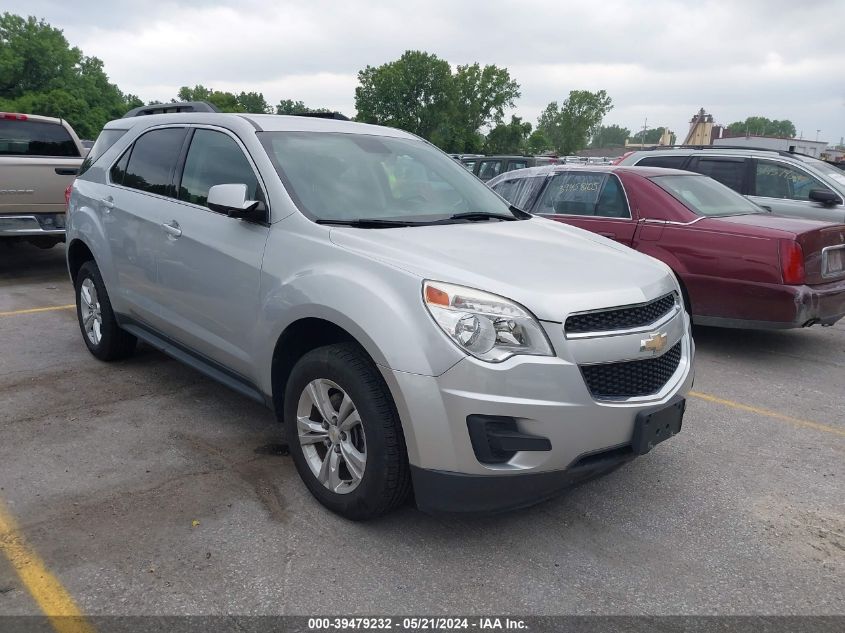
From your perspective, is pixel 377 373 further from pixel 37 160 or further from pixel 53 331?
pixel 37 160

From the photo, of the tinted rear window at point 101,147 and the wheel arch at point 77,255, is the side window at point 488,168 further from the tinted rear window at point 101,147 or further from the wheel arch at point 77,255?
the wheel arch at point 77,255

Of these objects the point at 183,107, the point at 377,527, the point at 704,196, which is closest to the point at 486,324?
the point at 377,527

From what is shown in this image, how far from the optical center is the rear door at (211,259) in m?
3.46

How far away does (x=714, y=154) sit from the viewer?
8.61 meters

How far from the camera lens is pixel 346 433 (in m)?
2.95

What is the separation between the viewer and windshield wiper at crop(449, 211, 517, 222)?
12.2 feet

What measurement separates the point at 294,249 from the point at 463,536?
1.52 meters

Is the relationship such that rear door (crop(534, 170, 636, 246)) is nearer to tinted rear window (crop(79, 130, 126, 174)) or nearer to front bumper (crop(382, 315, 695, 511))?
front bumper (crop(382, 315, 695, 511))

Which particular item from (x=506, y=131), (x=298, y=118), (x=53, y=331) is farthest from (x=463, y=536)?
(x=506, y=131)

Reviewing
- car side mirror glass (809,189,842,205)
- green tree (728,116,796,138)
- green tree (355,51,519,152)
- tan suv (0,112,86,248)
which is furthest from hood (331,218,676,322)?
green tree (728,116,796,138)

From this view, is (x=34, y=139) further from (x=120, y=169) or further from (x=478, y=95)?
(x=478, y=95)

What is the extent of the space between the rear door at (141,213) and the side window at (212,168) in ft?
0.57

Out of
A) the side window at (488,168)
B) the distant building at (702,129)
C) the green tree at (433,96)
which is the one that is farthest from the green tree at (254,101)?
the side window at (488,168)

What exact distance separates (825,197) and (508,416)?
713 cm
